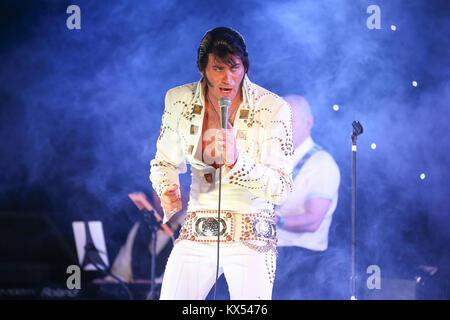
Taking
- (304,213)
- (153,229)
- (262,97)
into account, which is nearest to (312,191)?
(304,213)

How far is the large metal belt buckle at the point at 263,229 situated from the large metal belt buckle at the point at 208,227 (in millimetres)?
133

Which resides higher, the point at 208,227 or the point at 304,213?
the point at 304,213

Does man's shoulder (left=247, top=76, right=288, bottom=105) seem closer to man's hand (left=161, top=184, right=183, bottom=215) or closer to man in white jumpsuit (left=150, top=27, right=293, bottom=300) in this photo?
man in white jumpsuit (left=150, top=27, right=293, bottom=300)

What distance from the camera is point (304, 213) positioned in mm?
5055

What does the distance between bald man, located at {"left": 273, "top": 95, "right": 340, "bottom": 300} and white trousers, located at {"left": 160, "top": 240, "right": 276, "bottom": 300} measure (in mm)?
2446

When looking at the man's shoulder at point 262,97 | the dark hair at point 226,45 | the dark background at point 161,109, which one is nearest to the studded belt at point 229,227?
the man's shoulder at point 262,97

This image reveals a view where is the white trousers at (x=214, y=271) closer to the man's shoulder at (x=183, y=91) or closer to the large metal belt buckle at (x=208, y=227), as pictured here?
the large metal belt buckle at (x=208, y=227)

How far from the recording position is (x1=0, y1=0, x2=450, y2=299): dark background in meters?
5.14

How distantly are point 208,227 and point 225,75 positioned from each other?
677mm

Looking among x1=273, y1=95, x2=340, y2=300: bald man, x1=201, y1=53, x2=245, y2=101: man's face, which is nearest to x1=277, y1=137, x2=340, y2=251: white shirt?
x1=273, y1=95, x2=340, y2=300: bald man

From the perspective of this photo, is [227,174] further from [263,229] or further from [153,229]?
[153,229]

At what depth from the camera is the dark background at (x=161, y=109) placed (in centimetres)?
514
